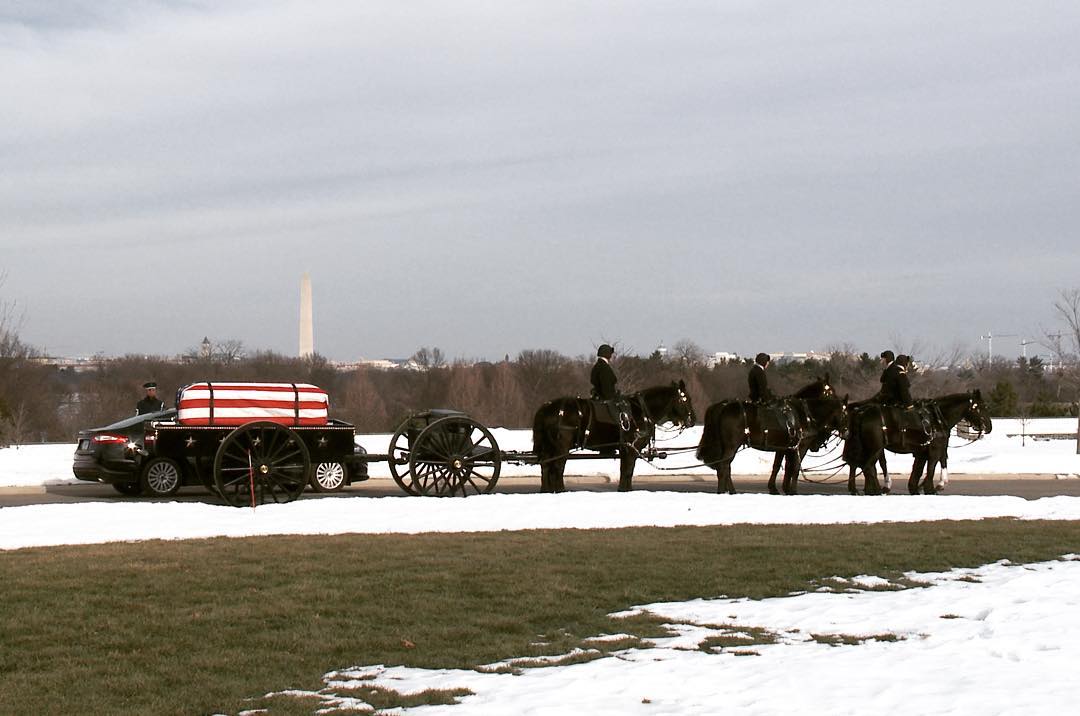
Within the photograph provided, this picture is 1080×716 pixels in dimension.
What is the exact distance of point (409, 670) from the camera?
Answer: 788cm

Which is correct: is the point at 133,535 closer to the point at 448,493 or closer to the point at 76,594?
the point at 76,594

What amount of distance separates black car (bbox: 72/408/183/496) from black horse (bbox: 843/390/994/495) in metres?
10.9

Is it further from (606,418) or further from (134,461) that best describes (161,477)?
(606,418)

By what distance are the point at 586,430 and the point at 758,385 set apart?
2.97m

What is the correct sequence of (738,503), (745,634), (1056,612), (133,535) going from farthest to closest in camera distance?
(738,503)
(133,535)
(1056,612)
(745,634)

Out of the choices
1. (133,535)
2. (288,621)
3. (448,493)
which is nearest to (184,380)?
(448,493)

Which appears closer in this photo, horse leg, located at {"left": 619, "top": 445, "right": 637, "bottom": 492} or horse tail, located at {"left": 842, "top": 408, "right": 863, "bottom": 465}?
horse leg, located at {"left": 619, "top": 445, "right": 637, "bottom": 492}

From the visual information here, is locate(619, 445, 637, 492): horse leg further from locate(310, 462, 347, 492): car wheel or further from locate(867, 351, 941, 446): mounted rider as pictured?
locate(310, 462, 347, 492): car wheel

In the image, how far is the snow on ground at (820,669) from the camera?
6898 mm

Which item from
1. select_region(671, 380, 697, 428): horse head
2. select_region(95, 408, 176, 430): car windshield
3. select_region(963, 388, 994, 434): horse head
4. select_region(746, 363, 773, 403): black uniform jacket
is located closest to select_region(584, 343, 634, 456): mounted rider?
select_region(671, 380, 697, 428): horse head

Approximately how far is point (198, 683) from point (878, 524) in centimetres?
1024

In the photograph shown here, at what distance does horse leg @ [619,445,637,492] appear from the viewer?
19831 mm

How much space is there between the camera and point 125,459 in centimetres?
1980

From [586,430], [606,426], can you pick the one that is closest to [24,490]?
[586,430]
